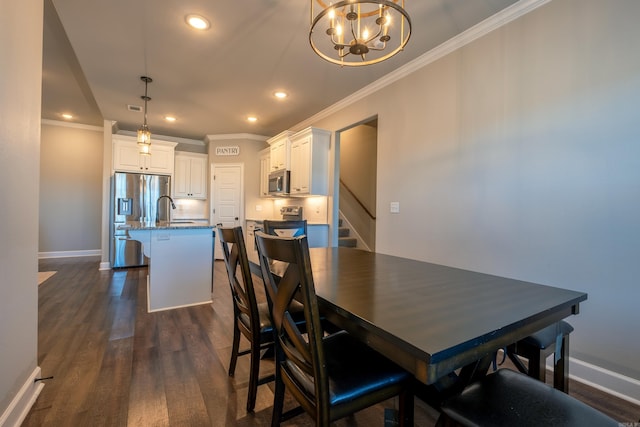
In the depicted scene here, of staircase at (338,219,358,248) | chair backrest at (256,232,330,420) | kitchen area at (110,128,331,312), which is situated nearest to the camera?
chair backrest at (256,232,330,420)

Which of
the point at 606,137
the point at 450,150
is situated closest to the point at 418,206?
the point at 450,150

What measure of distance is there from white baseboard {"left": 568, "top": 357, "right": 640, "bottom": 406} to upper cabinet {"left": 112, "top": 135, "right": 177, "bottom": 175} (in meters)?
6.26

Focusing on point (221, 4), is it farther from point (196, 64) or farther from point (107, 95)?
point (107, 95)

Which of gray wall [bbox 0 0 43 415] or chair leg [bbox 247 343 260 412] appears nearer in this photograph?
gray wall [bbox 0 0 43 415]

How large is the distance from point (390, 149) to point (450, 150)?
2.51 feet

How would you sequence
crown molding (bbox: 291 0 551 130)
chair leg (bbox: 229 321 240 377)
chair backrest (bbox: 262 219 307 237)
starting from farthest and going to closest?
chair backrest (bbox: 262 219 307 237), crown molding (bbox: 291 0 551 130), chair leg (bbox: 229 321 240 377)

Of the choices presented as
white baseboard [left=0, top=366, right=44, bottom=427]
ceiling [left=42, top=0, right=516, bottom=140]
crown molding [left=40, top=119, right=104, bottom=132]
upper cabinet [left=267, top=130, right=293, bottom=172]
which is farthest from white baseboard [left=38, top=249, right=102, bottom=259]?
white baseboard [left=0, top=366, right=44, bottom=427]

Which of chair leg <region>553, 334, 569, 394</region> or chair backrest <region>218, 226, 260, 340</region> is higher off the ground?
chair backrest <region>218, 226, 260, 340</region>

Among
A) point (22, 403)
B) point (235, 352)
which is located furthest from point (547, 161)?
point (22, 403)

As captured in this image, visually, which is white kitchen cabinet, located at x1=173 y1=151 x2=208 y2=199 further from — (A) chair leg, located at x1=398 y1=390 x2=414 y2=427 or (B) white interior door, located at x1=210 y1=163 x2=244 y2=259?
(A) chair leg, located at x1=398 y1=390 x2=414 y2=427

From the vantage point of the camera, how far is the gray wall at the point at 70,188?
5758 mm

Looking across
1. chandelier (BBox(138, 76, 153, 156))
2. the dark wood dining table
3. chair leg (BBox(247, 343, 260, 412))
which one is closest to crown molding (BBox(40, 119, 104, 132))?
chandelier (BBox(138, 76, 153, 156))

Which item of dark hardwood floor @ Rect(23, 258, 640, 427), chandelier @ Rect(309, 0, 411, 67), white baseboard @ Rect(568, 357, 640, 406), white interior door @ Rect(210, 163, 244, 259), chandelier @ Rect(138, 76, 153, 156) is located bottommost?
dark hardwood floor @ Rect(23, 258, 640, 427)

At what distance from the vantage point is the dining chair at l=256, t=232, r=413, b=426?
897 millimetres
